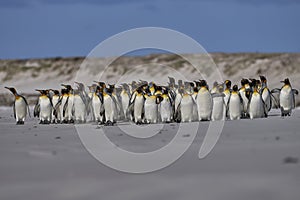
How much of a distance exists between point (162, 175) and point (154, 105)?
744cm

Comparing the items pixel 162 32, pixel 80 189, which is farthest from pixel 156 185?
pixel 162 32

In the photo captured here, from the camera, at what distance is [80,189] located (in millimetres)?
3990

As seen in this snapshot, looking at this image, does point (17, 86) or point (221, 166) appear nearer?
point (221, 166)

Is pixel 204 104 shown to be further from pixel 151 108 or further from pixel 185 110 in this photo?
pixel 151 108

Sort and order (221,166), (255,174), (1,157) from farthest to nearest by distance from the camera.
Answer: (1,157), (221,166), (255,174)

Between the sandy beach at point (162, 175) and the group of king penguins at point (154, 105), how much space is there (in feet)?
17.7

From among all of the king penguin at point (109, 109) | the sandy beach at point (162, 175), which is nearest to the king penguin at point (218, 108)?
the king penguin at point (109, 109)

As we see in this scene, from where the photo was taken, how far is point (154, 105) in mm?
12000

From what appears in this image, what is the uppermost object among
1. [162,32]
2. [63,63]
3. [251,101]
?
[63,63]

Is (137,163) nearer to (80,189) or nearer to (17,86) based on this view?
(80,189)

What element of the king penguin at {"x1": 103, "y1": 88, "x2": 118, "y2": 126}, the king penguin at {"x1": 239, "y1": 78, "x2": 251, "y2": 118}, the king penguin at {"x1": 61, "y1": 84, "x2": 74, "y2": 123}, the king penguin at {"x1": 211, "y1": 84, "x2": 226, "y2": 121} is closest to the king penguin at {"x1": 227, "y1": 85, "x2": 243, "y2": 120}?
the king penguin at {"x1": 211, "y1": 84, "x2": 226, "y2": 121}

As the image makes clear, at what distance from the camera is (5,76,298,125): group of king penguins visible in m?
12.1

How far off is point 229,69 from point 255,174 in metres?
43.2

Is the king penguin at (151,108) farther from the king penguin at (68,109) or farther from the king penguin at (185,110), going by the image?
the king penguin at (68,109)
